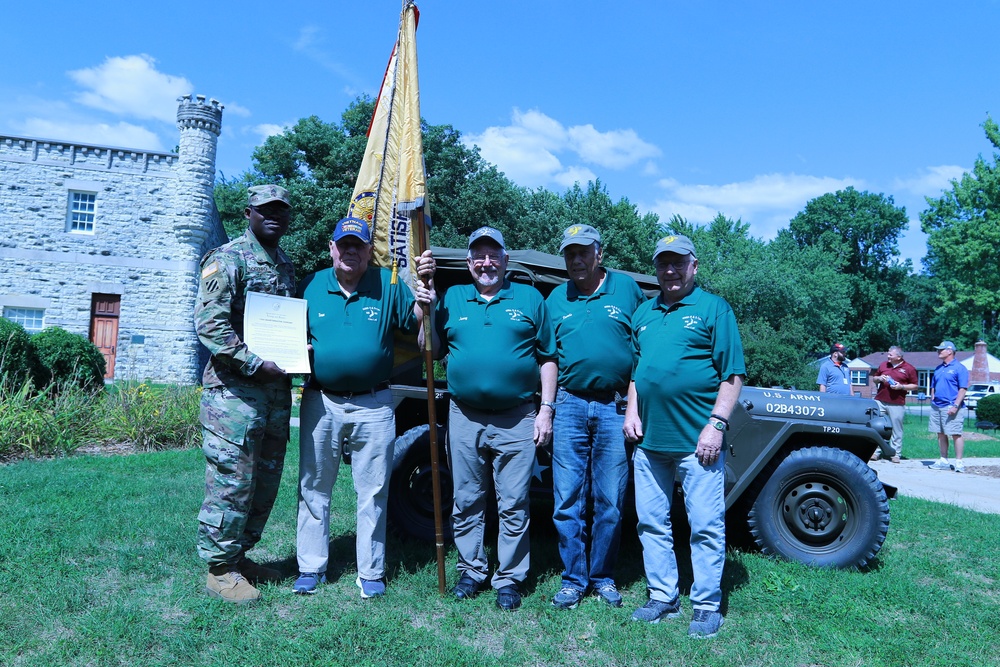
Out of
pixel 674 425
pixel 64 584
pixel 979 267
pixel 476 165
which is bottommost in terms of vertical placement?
pixel 64 584

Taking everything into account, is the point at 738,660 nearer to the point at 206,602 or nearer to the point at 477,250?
the point at 477,250

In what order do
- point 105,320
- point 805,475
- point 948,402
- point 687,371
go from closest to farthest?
point 687,371 < point 805,475 < point 948,402 < point 105,320

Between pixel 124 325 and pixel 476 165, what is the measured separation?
14.9 m

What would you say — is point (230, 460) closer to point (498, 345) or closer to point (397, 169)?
point (498, 345)

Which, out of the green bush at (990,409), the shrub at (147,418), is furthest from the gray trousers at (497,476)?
the green bush at (990,409)

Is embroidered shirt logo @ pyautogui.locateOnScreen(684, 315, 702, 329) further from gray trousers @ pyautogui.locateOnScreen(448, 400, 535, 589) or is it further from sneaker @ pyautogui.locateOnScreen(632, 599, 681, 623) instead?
sneaker @ pyautogui.locateOnScreen(632, 599, 681, 623)

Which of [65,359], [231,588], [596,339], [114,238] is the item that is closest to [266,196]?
[596,339]

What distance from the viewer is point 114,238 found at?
2227 centimetres

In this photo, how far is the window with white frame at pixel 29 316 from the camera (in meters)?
21.8

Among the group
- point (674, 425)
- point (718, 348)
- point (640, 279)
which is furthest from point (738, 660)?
point (640, 279)

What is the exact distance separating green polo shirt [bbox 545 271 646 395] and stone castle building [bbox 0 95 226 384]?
20.7 m

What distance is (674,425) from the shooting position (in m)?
3.68

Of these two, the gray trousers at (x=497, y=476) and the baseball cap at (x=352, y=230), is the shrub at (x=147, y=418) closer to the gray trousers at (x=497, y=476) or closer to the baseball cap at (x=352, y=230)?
the baseball cap at (x=352, y=230)

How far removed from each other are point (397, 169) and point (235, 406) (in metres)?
1.98
